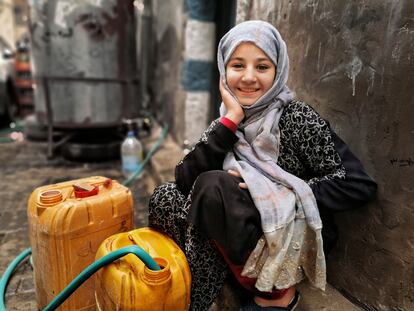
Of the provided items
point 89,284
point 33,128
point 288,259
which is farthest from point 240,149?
point 33,128

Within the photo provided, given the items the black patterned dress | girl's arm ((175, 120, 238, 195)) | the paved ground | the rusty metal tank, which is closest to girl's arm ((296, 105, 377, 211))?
the black patterned dress

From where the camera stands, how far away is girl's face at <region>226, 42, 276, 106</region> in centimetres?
151

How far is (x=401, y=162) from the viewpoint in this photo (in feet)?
4.56

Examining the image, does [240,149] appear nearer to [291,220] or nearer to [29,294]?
[291,220]

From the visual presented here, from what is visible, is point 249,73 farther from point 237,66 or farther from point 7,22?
point 7,22

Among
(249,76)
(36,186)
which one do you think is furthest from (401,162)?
(36,186)

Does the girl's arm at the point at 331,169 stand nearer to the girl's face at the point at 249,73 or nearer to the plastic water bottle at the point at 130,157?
the girl's face at the point at 249,73

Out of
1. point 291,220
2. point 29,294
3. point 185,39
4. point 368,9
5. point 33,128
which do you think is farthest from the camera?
point 33,128

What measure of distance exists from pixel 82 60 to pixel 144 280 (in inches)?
150

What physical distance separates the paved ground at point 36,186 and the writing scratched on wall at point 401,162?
0.78 metres

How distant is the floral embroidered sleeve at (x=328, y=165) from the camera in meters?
1.42

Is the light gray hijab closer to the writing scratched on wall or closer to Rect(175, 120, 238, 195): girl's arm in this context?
Rect(175, 120, 238, 195): girl's arm

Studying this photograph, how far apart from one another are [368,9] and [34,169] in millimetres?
4385

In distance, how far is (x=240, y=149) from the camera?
5.10 feet
